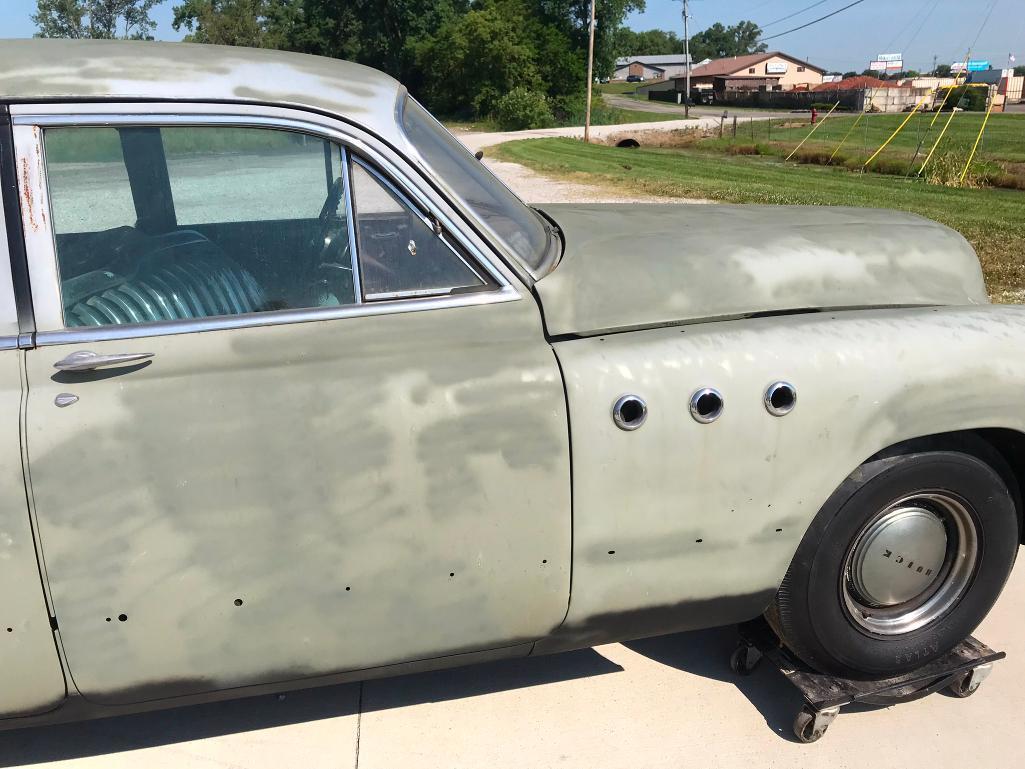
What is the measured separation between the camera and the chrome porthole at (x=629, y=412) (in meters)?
2.10

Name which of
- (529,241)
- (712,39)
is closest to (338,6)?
(529,241)

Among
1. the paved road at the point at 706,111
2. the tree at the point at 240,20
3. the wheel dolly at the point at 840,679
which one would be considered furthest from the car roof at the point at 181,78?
the tree at the point at 240,20

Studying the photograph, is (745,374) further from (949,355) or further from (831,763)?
(831,763)

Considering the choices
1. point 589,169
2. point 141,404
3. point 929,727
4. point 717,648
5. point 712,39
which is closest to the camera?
point 141,404

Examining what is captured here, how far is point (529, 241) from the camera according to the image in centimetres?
237

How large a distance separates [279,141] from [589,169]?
51.7 feet

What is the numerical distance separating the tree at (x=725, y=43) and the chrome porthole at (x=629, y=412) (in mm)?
170103

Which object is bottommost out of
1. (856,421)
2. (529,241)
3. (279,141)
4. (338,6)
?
(856,421)

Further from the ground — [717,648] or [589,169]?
[589,169]

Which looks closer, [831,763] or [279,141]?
[279,141]

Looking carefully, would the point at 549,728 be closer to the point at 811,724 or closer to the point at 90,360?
the point at 811,724

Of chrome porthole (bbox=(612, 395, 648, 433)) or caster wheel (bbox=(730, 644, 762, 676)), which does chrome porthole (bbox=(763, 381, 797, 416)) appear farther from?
caster wheel (bbox=(730, 644, 762, 676))

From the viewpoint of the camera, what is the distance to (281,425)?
1964mm

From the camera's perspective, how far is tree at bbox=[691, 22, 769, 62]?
16100 centimetres
